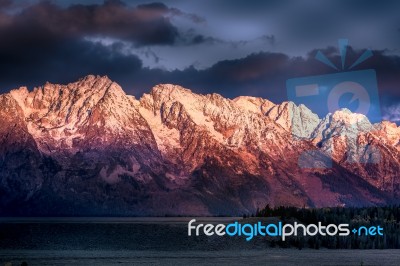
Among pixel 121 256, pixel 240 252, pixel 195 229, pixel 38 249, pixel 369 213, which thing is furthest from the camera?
pixel 369 213

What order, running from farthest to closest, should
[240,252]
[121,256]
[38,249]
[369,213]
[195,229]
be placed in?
[369,213]
[195,229]
[38,249]
[240,252]
[121,256]

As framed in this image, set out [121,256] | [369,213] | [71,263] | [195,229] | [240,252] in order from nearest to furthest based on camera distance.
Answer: [71,263], [121,256], [240,252], [195,229], [369,213]

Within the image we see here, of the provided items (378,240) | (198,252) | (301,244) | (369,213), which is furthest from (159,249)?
(369,213)

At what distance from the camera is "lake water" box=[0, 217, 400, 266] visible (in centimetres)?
8194

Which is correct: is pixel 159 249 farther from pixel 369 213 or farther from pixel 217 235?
pixel 369 213

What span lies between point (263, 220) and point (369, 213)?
28883 mm

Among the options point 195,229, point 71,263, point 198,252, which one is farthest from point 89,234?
point 71,263

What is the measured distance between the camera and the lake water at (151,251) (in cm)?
8194

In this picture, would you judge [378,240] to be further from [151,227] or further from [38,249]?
[38,249]

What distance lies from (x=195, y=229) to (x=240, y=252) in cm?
1708

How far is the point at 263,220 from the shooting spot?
11969 cm

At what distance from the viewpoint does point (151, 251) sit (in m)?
103

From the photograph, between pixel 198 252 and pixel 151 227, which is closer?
pixel 198 252

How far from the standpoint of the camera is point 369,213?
139 m
